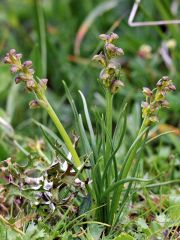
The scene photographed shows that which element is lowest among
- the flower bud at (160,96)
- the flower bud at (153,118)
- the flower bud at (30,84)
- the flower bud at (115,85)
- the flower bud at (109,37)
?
the flower bud at (153,118)

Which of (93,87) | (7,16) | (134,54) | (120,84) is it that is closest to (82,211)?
(120,84)

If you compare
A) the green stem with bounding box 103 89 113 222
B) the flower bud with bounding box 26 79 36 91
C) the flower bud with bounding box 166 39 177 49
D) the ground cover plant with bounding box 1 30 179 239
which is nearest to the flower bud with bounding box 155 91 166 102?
the ground cover plant with bounding box 1 30 179 239

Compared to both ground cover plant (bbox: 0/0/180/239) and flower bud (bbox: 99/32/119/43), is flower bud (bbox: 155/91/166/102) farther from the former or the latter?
flower bud (bbox: 99/32/119/43)

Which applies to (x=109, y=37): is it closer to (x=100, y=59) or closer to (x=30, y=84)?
(x=100, y=59)

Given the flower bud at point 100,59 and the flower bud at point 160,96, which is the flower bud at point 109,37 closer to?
the flower bud at point 100,59

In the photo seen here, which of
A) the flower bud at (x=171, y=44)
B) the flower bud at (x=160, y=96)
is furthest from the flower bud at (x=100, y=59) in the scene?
the flower bud at (x=171, y=44)

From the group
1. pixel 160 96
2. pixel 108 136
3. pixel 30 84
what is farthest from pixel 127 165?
pixel 30 84

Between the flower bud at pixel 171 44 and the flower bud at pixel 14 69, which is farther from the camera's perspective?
the flower bud at pixel 171 44

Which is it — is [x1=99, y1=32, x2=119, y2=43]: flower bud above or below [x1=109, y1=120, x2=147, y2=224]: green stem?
above

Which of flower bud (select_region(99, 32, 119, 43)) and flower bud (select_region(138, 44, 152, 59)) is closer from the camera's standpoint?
flower bud (select_region(99, 32, 119, 43))

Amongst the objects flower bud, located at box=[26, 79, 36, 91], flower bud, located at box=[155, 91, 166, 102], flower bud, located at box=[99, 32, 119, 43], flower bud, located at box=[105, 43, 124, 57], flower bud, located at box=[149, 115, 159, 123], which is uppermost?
flower bud, located at box=[99, 32, 119, 43]

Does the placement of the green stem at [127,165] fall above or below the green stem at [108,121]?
A: below
